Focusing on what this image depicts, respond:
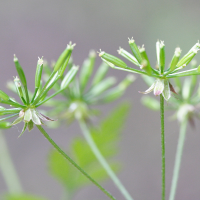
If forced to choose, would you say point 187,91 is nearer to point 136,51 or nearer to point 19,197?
point 136,51

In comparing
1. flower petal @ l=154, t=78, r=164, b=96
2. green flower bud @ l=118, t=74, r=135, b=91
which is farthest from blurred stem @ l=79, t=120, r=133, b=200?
flower petal @ l=154, t=78, r=164, b=96

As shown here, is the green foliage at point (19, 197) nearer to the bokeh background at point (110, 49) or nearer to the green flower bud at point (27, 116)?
the green flower bud at point (27, 116)

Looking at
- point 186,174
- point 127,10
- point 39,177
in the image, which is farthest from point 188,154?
point 127,10

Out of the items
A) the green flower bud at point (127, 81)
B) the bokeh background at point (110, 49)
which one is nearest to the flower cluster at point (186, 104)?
the green flower bud at point (127, 81)

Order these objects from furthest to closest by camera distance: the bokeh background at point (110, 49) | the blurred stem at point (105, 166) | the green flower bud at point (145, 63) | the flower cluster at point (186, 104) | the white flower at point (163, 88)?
the bokeh background at point (110, 49)
the flower cluster at point (186, 104)
the blurred stem at point (105, 166)
the white flower at point (163, 88)
the green flower bud at point (145, 63)

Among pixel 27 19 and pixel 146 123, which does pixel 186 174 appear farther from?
pixel 27 19
